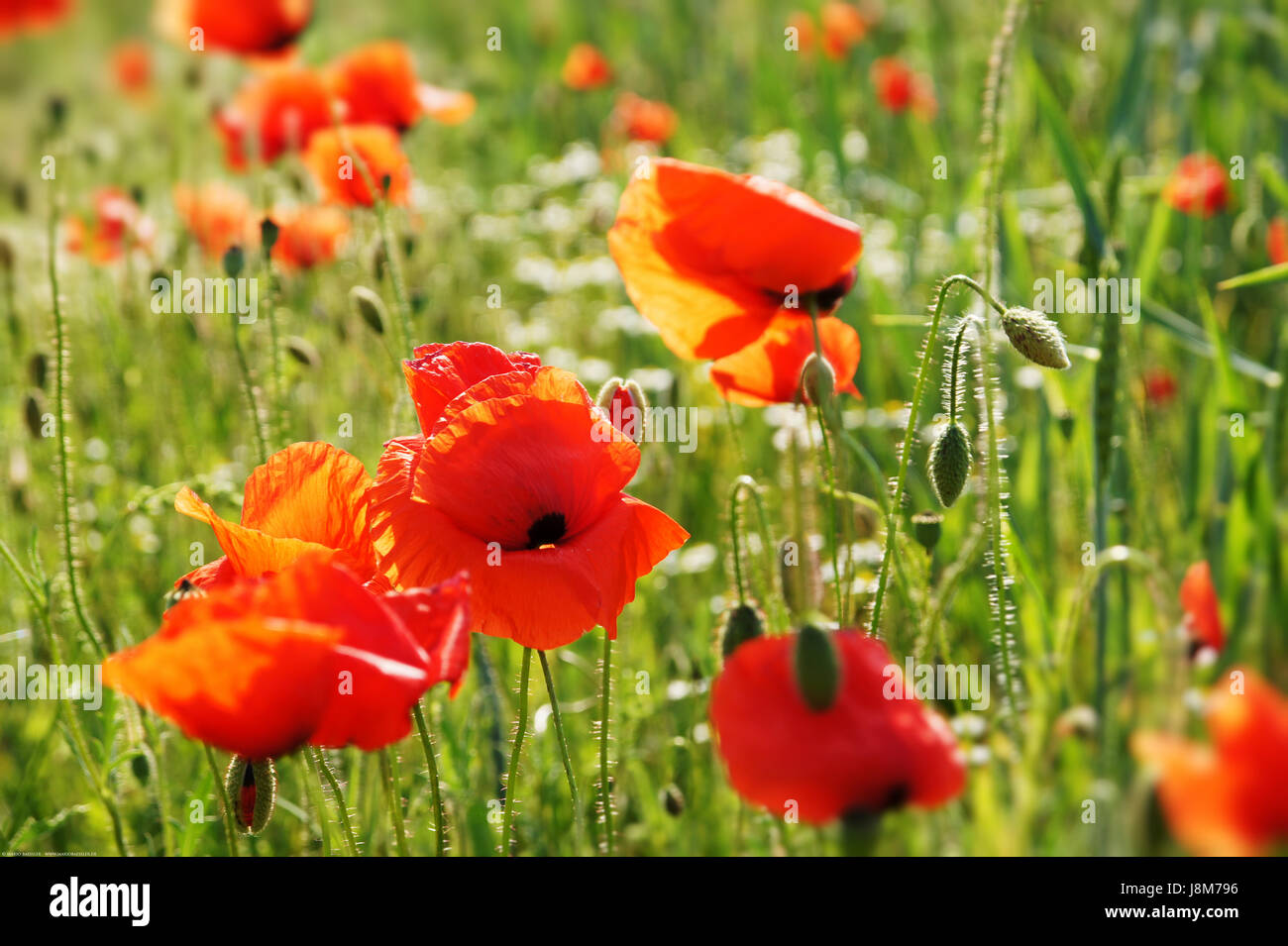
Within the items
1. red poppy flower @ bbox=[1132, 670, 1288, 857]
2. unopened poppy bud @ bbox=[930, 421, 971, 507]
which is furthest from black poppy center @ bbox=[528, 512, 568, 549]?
red poppy flower @ bbox=[1132, 670, 1288, 857]

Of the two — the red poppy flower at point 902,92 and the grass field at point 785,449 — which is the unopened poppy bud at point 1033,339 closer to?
the grass field at point 785,449

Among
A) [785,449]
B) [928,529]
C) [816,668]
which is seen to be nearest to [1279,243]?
[785,449]

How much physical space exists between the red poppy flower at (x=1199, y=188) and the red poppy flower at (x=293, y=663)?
7.17ft

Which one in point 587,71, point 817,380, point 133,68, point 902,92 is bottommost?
point 817,380

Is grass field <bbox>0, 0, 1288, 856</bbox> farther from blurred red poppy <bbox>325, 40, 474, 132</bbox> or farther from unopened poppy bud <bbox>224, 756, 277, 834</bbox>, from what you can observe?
blurred red poppy <bbox>325, 40, 474, 132</bbox>

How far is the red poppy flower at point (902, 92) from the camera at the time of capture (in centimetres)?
387

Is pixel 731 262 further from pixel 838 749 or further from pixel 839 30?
pixel 839 30

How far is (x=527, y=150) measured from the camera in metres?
4.70

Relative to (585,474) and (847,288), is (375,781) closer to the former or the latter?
(585,474)

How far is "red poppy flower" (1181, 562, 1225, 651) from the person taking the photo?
132cm

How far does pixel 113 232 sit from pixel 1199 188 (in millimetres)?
2333

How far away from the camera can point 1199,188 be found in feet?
8.62

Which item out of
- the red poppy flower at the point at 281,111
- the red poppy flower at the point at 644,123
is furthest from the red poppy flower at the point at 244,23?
the red poppy flower at the point at 644,123
